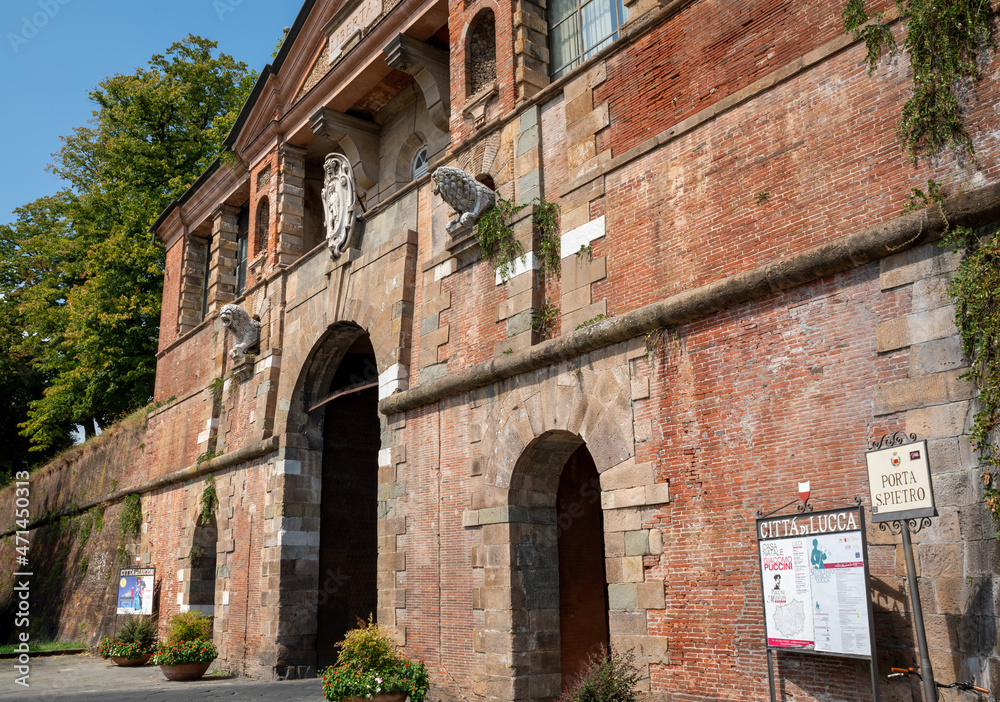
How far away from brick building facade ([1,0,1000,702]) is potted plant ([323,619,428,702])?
0.41 meters

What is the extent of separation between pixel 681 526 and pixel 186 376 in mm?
15049

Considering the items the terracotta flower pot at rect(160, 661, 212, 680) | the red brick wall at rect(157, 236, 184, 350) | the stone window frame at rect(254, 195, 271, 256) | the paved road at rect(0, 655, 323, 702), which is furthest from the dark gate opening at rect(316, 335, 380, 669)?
the red brick wall at rect(157, 236, 184, 350)

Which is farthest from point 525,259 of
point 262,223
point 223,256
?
point 223,256

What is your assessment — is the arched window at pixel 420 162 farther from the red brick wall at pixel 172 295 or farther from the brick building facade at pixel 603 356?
the red brick wall at pixel 172 295

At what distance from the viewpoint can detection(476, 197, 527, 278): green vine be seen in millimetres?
10102

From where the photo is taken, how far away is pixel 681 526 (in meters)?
7.63

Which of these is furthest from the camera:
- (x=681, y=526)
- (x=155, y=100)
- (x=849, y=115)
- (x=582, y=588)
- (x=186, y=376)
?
(x=155, y=100)

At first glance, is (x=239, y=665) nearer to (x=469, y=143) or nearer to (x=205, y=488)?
(x=205, y=488)

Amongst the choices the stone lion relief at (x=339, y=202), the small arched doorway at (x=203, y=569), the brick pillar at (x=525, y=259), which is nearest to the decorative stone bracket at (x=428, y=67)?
the stone lion relief at (x=339, y=202)

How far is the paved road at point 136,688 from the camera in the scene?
458 inches

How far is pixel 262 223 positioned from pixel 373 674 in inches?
431

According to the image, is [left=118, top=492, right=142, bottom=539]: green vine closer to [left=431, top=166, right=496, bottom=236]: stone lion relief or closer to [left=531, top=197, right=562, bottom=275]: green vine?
[left=431, top=166, right=496, bottom=236]: stone lion relief

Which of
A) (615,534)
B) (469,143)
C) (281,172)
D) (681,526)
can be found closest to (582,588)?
(615,534)

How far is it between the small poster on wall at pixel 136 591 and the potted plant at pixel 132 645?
62 centimetres
